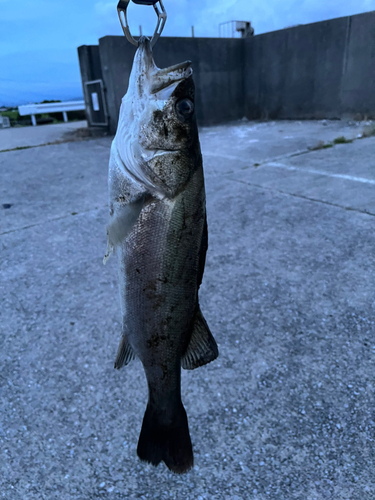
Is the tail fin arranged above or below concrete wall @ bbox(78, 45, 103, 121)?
below

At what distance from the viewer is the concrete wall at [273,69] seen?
9.96 m

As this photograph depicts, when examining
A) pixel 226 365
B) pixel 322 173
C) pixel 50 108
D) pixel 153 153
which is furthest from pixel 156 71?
pixel 50 108

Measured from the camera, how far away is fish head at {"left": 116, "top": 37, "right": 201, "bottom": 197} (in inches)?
56.4

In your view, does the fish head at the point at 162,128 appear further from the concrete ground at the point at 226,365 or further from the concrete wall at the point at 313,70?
the concrete wall at the point at 313,70

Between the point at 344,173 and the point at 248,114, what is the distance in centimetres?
808

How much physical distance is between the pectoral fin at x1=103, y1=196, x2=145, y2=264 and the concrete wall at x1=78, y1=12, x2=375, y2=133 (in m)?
9.99

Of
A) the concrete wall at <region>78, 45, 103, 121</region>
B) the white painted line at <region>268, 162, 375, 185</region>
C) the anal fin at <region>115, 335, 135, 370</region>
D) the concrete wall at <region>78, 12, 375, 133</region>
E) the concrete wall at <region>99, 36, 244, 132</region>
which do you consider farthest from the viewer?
the concrete wall at <region>78, 45, 103, 121</region>

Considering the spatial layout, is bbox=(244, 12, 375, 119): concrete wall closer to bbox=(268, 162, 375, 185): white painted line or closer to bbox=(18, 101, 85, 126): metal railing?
bbox=(268, 162, 375, 185): white painted line

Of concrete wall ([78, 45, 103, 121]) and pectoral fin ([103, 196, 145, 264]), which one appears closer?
pectoral fin ([103, 196, 145, 264])

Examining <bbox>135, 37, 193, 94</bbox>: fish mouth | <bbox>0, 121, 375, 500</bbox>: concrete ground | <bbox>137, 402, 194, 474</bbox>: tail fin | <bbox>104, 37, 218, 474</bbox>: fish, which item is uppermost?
<bbox>135, 37, 193, 94</bbox>: fish mouth

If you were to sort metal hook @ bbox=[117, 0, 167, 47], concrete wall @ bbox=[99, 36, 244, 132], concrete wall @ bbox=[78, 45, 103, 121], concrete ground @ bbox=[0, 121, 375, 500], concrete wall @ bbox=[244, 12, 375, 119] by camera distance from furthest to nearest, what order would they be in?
concrete wall @ bbox=[78, 45, 103, 121], concrete wall @ bbox=[99, 36, 244, 132], concrete wall @ bbox=[244, 12, 375, 119], concrete ground @ bbox=[0, 121, 375, 500], metal hook @ bbox=[117, 0, 167, 47]

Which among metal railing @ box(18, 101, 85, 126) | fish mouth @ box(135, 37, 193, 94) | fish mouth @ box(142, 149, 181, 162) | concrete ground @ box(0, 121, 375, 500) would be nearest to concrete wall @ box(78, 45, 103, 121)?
metal railing @ box(18, 101, 85, 126)

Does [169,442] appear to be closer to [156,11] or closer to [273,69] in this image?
[156,11]

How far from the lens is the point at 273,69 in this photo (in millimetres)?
11789
